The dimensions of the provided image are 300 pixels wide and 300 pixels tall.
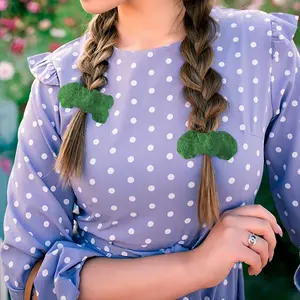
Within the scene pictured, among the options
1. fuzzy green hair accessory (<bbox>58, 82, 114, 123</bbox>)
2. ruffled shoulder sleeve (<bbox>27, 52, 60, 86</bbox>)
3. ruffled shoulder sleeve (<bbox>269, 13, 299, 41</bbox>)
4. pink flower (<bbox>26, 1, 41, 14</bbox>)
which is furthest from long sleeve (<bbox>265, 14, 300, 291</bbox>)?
pink flower (<bbox>26, 1, 41, 14</bbox>)

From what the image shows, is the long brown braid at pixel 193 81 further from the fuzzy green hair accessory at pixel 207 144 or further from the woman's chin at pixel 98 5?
the woman's chin at pixel 98 5

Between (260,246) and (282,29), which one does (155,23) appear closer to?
(282,29)

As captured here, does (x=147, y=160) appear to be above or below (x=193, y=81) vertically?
below

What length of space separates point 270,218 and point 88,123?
437 mm

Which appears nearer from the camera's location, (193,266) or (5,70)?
(193,266)

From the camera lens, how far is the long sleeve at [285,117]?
4.25ft

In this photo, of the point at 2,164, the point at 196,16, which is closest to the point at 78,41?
the point at 196,16

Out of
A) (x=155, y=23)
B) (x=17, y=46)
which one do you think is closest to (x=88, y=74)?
(x=155, y=23)

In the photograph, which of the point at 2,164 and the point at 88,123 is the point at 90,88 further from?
the point at 2,164

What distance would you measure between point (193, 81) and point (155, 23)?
174 mm

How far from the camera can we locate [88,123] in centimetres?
131

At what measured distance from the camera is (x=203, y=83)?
1.27 metres

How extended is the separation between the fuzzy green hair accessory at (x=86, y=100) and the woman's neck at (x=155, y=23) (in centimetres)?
14

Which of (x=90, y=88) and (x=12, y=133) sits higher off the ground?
(x=90, y=88)
